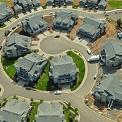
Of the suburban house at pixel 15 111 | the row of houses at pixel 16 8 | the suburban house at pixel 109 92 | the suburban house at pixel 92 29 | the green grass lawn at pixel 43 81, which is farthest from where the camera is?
the row of houses at pixel 16 8

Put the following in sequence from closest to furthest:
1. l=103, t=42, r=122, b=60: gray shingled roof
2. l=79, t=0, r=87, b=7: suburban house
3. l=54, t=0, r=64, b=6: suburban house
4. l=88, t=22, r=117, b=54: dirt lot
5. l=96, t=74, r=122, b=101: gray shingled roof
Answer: l=96, t=74, r=122, b=101: gray shingled roof
l=103, t=42, r=122, b=60: gray shingled roof
l=88, t=22, r=117, b=54: dirt lot
l=79, t=0, r=87, b=7: suburban house
l=54, t=0, r=64, b=6: suburban house

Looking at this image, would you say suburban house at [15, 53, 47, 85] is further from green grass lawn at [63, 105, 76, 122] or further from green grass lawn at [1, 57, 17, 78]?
green grass lawn at [63, 105, 76, 122]

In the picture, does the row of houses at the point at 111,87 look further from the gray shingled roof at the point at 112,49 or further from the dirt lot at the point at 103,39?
the dirt lot at the point at 103,39

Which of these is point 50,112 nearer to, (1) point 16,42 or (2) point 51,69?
(2) point 51,69

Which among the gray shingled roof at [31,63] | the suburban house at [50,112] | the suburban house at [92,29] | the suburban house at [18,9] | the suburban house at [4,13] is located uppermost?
the suburban house at [18,9]

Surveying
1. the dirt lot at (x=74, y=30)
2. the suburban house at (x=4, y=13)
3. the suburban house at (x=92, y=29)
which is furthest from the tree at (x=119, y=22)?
the suburban house at (x=4, y=13)

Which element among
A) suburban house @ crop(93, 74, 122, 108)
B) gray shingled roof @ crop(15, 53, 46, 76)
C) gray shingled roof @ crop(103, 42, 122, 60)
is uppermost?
gray shingled roof @ crop(103, 42, 122, 60)

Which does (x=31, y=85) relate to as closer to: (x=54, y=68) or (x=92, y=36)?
(x=54, y=68)

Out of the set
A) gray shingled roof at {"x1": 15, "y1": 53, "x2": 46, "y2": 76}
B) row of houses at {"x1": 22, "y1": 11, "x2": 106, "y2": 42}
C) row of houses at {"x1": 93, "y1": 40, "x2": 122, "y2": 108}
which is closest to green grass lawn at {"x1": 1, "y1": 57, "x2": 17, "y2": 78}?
gray shingled roof at {"x1": 15, "y1": 53, "x2": 46, "y2": 76}

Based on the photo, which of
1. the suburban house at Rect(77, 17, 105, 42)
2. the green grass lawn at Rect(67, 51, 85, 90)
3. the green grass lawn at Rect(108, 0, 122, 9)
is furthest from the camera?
the green grass lawn at Rect(108, 0, 122, 9)
